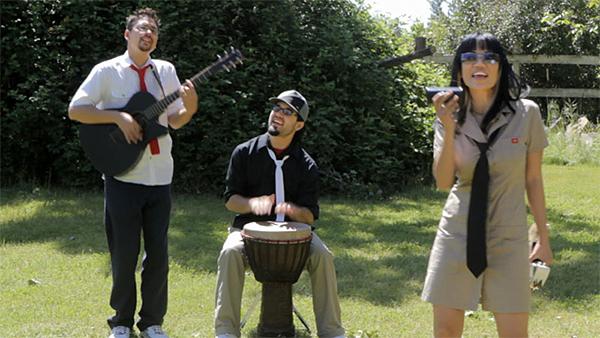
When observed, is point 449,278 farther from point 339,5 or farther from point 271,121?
point 339,5

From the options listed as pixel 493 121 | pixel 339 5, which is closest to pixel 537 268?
pixel 493 121

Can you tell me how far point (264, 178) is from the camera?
5043 millimetres

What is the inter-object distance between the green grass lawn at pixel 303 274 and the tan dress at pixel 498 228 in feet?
5.65

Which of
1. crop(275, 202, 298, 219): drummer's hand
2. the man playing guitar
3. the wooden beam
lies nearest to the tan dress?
crop(275, 202, 298, 219): drummer's hand

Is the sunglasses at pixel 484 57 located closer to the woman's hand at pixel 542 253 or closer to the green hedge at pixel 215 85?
the woman's hand at pixel 542 253

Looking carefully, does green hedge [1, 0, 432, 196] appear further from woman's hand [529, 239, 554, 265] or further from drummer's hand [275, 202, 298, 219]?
woman's hand [529, 239, 554, 265]

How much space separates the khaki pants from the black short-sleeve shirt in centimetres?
26

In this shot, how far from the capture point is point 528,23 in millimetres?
18109

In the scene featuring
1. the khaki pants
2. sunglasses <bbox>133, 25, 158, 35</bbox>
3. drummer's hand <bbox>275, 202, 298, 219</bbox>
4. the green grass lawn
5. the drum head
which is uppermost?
sunglasses <bbox>133, 25, 158, 35</bbox>

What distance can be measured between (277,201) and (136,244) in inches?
34.3

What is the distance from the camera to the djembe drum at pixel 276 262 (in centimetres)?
474

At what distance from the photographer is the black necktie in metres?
3.41

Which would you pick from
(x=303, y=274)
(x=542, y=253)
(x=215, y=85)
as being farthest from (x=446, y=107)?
(x=215, y=85)

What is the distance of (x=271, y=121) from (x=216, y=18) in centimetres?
579
